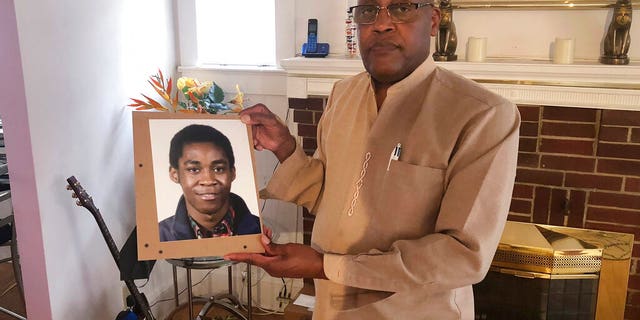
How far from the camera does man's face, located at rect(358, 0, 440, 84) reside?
1024mm

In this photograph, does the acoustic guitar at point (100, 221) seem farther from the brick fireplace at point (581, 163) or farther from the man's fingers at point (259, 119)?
the brick fireplace at point (581, 163)

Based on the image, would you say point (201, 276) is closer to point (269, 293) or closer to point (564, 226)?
point (269, 293)

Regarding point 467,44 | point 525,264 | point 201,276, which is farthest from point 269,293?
point 467,44

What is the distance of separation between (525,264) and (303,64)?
1.21 metres

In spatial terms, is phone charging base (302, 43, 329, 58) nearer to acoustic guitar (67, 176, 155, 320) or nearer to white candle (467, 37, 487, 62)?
white candle (467, 37, 487, 62)

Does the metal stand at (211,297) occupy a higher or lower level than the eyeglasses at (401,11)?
lower

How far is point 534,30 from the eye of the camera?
205 centimetres

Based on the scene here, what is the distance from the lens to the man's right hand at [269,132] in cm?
119

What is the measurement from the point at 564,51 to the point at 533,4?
9.2 inches

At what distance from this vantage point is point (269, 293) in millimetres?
2732

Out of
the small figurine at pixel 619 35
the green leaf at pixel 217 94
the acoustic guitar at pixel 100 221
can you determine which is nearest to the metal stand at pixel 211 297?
the acoustic guitar at pixel 100 221

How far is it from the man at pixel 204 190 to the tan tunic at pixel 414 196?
7.9 inches

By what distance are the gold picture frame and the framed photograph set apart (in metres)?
1.32

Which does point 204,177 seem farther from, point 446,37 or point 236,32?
point 236,32
